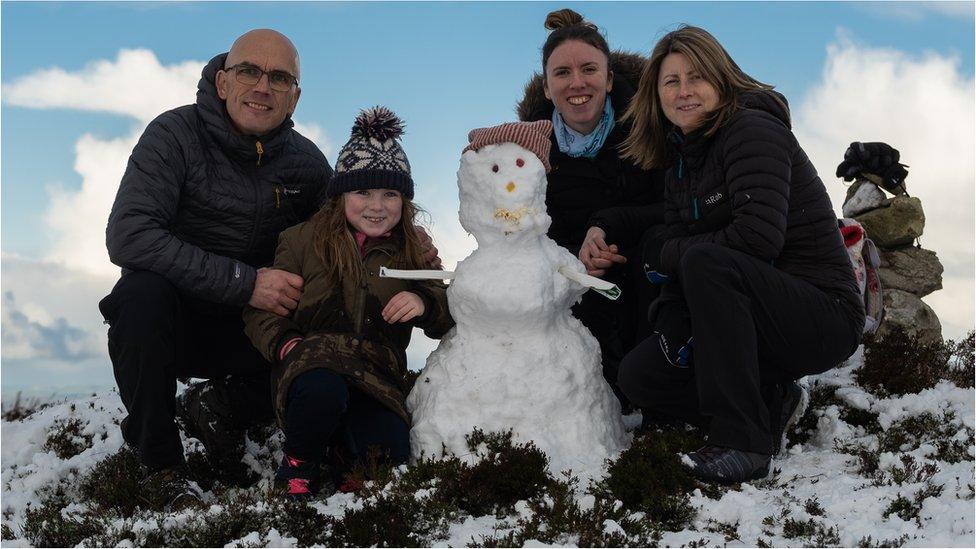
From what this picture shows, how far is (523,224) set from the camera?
16.3 ft

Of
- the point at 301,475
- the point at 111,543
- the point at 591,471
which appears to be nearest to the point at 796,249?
the point at 591,471

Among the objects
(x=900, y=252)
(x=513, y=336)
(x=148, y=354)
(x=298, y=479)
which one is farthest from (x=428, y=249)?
(x=900, y=252)

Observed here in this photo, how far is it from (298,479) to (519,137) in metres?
2.33

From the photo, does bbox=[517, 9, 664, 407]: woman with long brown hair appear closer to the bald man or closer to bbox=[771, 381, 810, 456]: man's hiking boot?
bbox=[771, 381, 810, 456]: man's hiking boot

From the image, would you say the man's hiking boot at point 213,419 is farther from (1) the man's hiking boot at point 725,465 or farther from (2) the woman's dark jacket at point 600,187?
(1) the man's hiking boot at point 725,465

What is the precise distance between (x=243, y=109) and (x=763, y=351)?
3621mm

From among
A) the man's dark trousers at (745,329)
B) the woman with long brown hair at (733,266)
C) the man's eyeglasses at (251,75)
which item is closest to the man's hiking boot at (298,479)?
the woman with long brown hair at (733,266)

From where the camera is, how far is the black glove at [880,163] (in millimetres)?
9805

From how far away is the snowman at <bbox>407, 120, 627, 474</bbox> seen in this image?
4.93 meters

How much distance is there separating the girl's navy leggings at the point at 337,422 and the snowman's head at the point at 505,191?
1205 mm

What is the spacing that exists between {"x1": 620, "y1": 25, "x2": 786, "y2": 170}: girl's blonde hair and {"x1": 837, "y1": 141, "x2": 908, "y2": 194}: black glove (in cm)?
558

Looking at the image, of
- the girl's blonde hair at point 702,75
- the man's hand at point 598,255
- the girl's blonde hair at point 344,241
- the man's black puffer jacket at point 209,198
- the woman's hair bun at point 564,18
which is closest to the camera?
the girl's blonde hair at point 702,75

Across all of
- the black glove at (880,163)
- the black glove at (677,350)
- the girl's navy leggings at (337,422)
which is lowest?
the girl's navy leggings at (337,422)

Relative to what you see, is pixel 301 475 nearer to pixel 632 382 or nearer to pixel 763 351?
pixel 632 382
